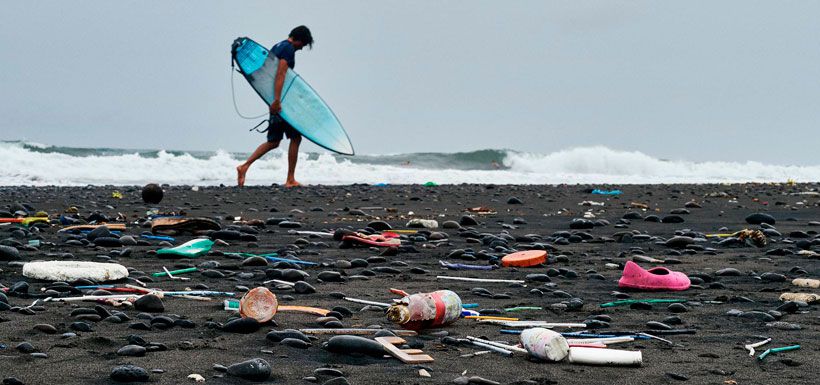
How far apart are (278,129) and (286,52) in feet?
4.28

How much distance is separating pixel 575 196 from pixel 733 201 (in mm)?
2422

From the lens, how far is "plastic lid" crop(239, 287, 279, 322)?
3393mm

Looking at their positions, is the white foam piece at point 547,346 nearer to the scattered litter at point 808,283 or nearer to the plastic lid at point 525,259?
the scattered litter at point 808,283

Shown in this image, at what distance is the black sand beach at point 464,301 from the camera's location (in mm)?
2740

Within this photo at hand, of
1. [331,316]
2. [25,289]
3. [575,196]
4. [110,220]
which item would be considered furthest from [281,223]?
[575,196]

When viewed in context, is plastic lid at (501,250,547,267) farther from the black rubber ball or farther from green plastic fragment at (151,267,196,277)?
the black rubber ball

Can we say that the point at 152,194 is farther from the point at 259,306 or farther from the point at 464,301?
the point at 259,306

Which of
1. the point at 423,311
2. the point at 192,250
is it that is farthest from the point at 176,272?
Result: the point at 423,311

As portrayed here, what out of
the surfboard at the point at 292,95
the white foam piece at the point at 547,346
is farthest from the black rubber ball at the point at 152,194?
the white foam piece at the point at 547,346

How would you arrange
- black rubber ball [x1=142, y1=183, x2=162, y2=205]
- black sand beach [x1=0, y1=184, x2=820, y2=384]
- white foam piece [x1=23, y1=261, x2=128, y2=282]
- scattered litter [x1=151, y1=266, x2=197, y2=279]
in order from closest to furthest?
1. black sand beach [x1=0, y1=184, x2=820, y2=384]
2. white foam piece [x1=23, y1=261, x2=128, y2=282]
3. scattered litter [x1=151, y1=266, x2=197, y2=279]
4. black rubber ball [x1=142, y1=183, x2=162, y2=205]

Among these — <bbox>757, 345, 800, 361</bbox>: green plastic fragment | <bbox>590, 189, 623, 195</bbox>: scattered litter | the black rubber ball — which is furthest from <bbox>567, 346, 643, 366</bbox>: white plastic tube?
<bbox>590, 189, 623, 195</bbox>: scattered litter

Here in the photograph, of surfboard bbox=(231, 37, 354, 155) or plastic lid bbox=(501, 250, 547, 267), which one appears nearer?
plastic lid bbox=(501, 250, 547, 267)

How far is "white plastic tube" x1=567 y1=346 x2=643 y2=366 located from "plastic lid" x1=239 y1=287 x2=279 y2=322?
1181 mm

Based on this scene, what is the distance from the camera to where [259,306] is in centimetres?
341
